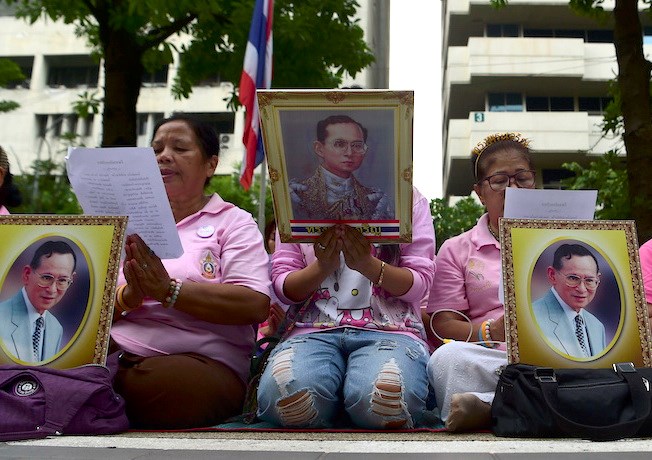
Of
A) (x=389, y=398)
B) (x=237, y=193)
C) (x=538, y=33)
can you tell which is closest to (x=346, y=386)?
(x=389, y=398)

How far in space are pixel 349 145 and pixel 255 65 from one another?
4.51 metres

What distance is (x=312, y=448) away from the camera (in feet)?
5.91

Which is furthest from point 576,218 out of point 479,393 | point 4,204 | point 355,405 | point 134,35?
point 134,35

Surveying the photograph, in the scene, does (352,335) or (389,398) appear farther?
(352,335)

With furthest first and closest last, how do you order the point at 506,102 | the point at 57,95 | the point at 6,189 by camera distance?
the point at 57,95 → the point at 506,102 → the point at 6,189

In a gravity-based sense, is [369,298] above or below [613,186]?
below

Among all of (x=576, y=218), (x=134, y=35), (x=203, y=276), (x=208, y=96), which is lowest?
(x=203, y=276)

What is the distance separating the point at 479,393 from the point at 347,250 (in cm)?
62

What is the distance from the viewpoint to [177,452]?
5.64 feet

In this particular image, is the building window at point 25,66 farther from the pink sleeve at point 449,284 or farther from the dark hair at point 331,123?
the dark hair at point 331,123

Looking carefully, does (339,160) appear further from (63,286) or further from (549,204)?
(63,286)

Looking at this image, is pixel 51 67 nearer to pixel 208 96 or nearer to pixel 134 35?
pixel 208 96

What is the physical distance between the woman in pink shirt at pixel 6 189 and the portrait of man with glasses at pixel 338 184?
1595 millimetres

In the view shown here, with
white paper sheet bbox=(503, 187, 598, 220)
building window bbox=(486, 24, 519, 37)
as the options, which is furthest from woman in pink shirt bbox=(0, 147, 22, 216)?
building window bbox=(486, 24, 519, 37)
